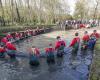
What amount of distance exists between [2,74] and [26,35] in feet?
80.3

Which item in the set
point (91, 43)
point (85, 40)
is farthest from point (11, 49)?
point (91, 43)

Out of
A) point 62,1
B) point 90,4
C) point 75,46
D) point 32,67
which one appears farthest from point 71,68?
point 62,1

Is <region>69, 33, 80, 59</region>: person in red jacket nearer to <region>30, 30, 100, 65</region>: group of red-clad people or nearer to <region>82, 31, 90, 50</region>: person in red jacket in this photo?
<region>30, 30, 100, 65</region>: group of red-clad people

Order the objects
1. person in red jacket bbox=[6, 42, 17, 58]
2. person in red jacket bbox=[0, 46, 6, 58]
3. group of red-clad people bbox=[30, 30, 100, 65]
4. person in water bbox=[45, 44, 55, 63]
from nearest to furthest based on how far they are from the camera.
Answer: group of red-clad people bbox=[30, 30, 100, 65]
person in water bbox=[45, 44, 55, 63]
person in red jacket bbox=[0, 46, 6, 58]
person in red jacket bbox=[6, 42, 17, 58]

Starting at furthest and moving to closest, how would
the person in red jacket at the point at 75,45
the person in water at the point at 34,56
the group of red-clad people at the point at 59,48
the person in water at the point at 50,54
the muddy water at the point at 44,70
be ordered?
the person in red jacket at the point at 75,45, the person in water at the point at 50,54, the group of red-clad people at the point at 59,48, the person in water at the point at 34,56, the muddy water at the point at 44,70

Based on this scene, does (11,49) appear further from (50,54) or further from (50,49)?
(50,49)

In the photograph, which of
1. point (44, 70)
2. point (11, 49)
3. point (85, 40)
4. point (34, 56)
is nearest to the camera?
point (44, 70)

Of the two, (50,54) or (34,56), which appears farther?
(50,54)

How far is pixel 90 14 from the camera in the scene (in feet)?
333

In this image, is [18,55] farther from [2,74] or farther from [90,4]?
[90,4]

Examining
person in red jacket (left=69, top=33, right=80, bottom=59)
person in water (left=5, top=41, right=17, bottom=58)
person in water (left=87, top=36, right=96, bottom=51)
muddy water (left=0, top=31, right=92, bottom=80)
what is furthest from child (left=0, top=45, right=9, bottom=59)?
person in water (left=87, top=36, right=96, bottom=51)

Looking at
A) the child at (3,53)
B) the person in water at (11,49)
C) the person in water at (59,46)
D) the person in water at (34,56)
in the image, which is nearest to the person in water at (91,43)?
the person in water at (59,46)

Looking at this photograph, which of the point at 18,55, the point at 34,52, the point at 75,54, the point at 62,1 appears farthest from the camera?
the point at 62,1

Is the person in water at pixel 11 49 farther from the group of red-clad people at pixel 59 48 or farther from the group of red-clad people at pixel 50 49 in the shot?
the group of red-clad people at pixel 59 48
